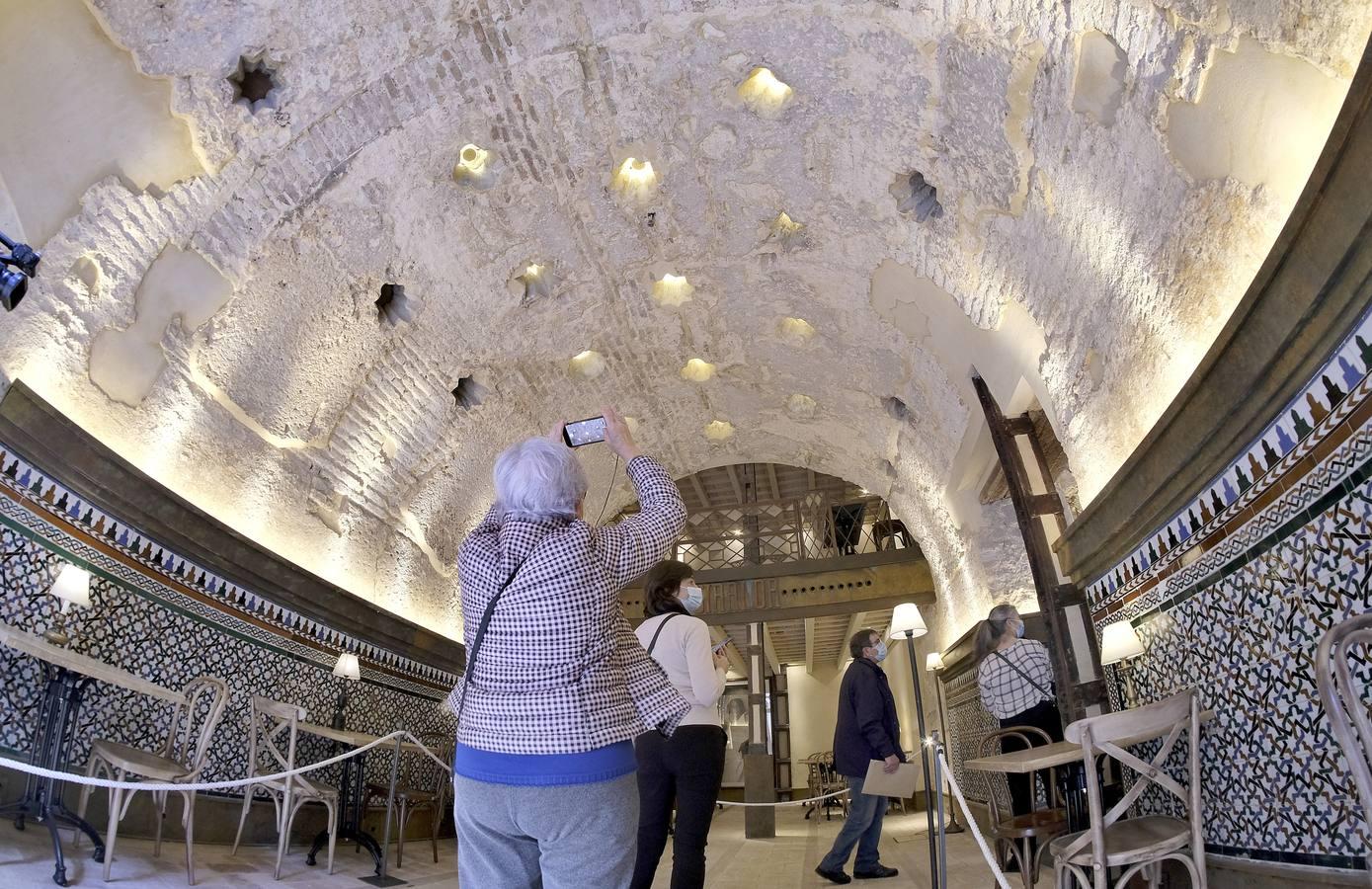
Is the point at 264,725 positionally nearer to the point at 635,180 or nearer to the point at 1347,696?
the point at 635,180

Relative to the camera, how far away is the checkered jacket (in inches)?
58.7

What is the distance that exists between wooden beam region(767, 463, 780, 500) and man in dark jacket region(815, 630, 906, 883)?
294 inches

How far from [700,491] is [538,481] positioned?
10.5 meters

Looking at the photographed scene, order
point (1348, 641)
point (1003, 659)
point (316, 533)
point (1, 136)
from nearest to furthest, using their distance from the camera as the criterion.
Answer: point (1348, 641)
point (1, 136)
point (1003, 659)
point (316, 533)

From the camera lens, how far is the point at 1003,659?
14.9 feet

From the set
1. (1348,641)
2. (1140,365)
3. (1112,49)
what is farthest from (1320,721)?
(1112,49)

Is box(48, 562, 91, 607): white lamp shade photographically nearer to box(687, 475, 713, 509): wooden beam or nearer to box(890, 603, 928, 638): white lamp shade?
box(890, 603, 928, 638): white lamp shade

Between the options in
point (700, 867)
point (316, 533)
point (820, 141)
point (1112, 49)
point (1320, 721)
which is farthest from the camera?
point (316, 533)

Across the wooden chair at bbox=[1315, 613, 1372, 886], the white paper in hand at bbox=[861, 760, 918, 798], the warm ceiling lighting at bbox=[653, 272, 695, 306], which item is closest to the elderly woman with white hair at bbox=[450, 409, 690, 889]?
the wooden chair at bbox=[1315, 613, 1372, 886]

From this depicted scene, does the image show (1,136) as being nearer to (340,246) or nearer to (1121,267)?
(340,246)

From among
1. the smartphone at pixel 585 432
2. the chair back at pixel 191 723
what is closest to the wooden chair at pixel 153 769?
the chair back at pixel 191 723

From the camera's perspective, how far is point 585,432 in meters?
2.12

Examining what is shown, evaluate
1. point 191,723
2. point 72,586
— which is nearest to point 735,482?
point 191,723

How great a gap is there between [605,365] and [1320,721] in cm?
579
